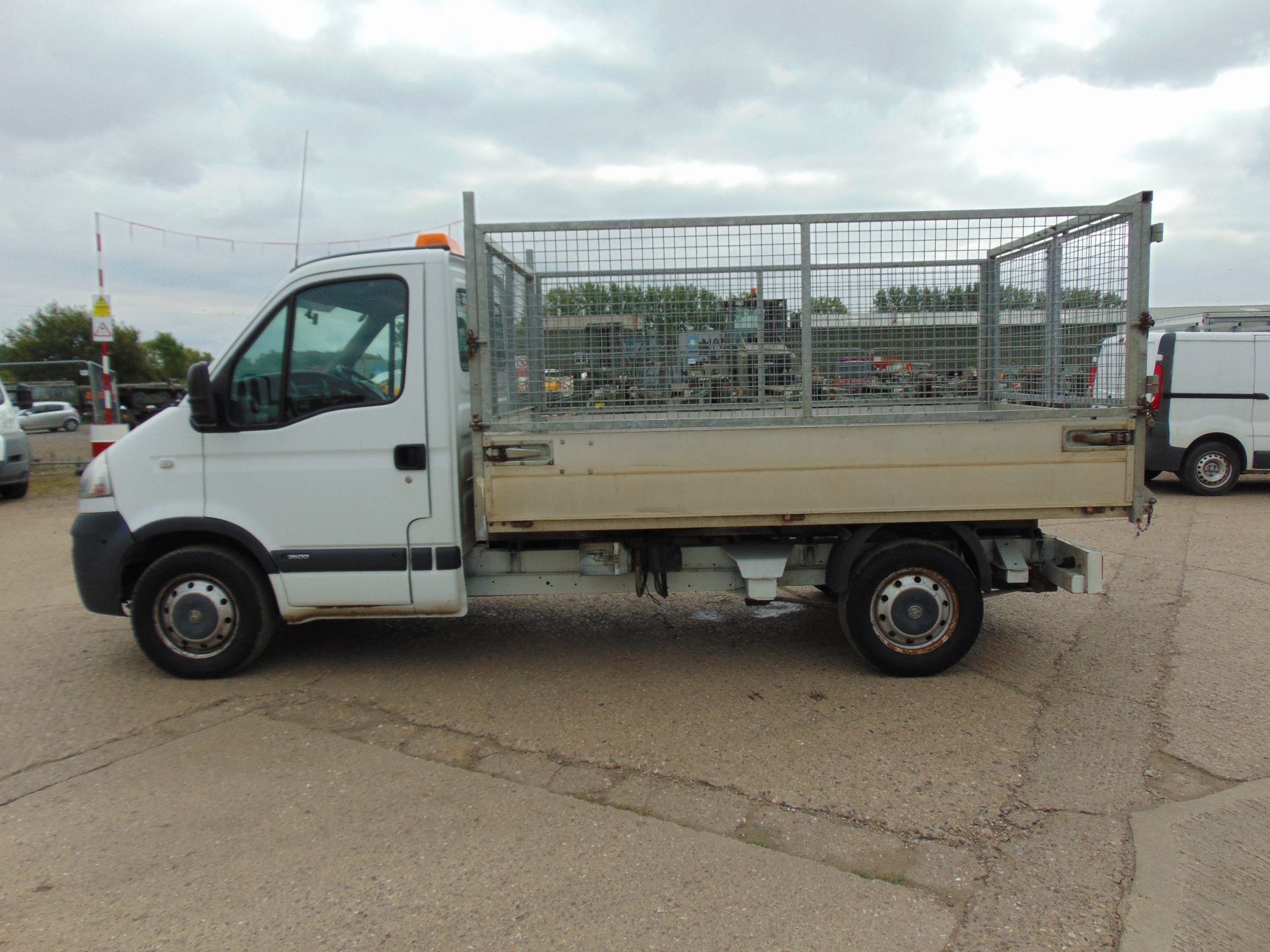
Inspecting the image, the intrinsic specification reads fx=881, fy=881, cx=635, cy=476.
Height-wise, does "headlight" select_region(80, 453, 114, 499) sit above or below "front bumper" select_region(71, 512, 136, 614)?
above

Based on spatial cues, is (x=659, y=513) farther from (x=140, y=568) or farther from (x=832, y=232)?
(x=140, y=568)

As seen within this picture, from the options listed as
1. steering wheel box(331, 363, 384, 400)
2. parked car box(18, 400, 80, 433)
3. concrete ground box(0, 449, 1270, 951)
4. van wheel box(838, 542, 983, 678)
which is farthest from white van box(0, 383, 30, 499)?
parked car box(18, 400, 80, 433)

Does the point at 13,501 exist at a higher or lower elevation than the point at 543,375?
lower

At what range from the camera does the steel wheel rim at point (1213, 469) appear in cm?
1177

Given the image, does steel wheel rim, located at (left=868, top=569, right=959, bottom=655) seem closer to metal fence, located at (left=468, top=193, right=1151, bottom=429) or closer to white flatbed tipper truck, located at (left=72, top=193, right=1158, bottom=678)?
white flatbed tipper truck, located at (left=72, top=193, right=1158, bottom=678)

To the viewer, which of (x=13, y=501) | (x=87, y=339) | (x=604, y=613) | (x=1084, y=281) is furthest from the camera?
(x=87, y=339)

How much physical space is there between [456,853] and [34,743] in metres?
2.56

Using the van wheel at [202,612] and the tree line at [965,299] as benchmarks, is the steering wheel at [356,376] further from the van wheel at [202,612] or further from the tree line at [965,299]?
the tree line at [965,299]

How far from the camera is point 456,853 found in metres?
3.29

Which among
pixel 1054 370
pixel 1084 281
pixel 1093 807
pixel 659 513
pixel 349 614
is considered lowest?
pixel 1093 807

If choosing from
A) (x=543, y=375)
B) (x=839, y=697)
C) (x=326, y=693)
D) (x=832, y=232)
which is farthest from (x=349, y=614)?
(x=832, y=232)

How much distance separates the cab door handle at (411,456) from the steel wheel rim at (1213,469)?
440 inches

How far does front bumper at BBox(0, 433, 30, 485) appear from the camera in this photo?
491 inches

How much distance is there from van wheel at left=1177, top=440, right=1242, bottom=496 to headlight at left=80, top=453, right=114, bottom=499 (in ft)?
40.8
